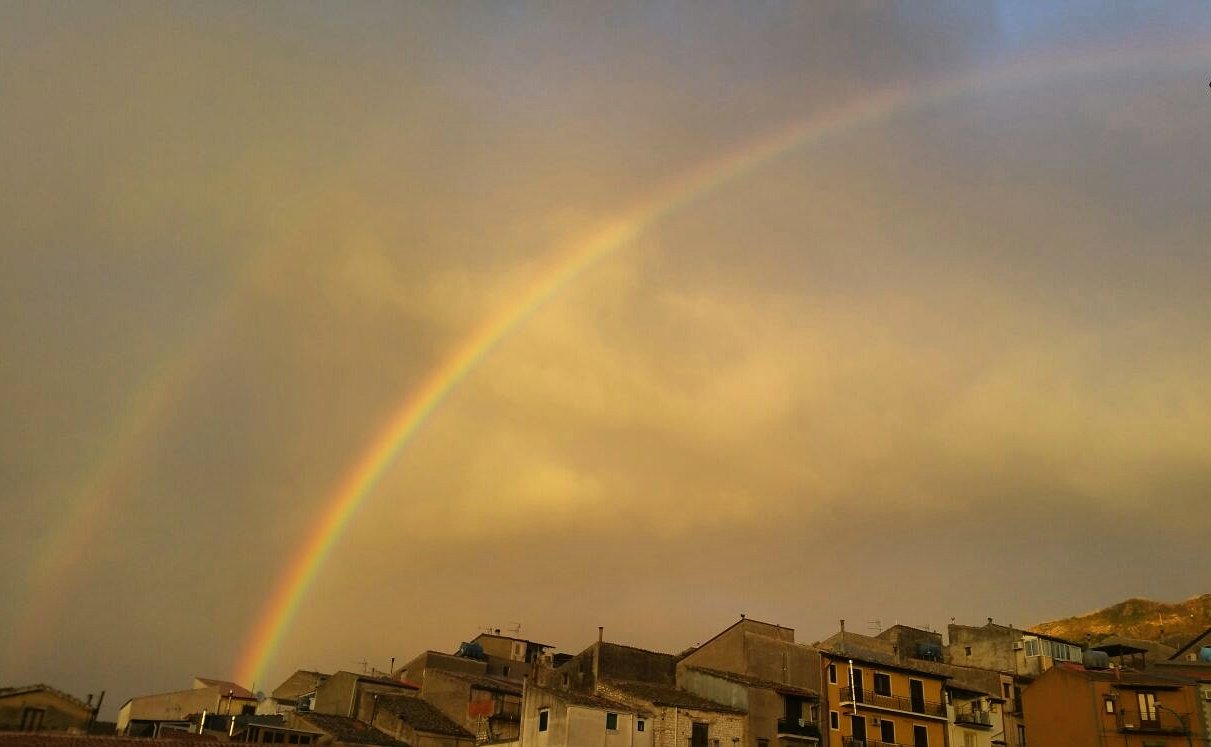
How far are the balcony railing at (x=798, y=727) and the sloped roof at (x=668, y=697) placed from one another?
355 centimetres

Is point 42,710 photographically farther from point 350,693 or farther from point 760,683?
point 760,683

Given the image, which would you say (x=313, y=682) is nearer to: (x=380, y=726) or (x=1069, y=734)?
(x=380, y=726)

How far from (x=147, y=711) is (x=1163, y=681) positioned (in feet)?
233

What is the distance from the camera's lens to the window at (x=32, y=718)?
63750mm

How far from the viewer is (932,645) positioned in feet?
289

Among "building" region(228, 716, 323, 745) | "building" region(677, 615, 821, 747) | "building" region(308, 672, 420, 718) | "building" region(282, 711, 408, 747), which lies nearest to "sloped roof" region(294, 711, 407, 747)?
"building" region(282, 711, 408, 747)

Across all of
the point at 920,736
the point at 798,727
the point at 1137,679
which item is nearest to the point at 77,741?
the point at 798,727

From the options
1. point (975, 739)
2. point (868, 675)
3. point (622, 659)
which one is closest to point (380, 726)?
point (622, 659)

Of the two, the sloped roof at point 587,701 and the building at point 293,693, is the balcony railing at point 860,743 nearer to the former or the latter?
the sloped roof at point 587,701

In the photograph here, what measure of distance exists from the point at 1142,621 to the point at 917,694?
89.0 m

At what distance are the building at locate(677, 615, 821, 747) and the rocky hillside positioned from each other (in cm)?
7162

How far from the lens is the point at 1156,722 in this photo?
67.1 meters

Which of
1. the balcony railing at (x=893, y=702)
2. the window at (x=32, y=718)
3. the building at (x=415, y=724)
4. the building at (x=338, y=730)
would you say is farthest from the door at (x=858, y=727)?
the window at (x=32, y=718)

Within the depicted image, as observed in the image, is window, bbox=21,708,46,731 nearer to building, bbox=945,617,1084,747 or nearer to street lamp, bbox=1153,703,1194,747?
building, bbox=945,617,1084,747
